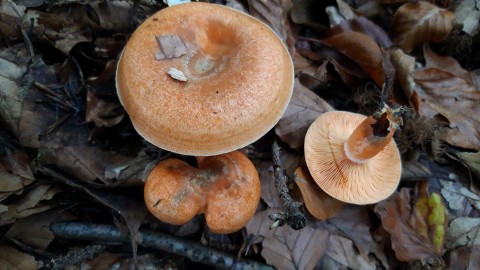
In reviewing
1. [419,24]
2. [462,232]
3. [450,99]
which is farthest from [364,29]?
[462,232]

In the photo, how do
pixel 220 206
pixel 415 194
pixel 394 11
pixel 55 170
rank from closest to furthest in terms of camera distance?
pixel 220 206
pixel 55 170
pixel 415 194
pixel 394 11

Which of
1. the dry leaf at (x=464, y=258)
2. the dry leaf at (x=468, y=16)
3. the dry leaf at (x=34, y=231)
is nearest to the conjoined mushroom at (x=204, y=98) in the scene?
the dry leaf at (x=34, y=231)

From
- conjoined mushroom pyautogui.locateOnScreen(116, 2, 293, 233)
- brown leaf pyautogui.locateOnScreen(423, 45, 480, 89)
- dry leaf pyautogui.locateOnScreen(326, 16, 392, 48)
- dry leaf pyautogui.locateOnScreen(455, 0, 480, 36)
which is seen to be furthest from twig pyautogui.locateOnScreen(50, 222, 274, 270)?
dry leaf pyautogui.locateOnScreen(455, 0, 480, 36)

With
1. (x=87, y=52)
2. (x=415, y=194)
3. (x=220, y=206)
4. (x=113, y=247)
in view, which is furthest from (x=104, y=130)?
(x=415, y=194)

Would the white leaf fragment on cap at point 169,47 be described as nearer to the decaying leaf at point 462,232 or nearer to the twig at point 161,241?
the twig at point 161,241

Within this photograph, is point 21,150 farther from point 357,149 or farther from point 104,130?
point 357,149

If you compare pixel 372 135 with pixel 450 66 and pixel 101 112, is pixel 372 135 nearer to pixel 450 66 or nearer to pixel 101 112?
pixel 450 66
